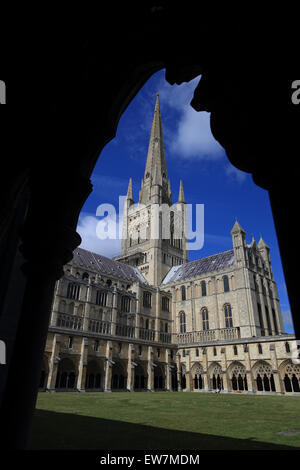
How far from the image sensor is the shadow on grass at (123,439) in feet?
17.2

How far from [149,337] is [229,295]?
39.6ft

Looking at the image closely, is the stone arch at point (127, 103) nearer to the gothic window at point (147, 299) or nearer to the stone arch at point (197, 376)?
the stone arch at point (197, 376)

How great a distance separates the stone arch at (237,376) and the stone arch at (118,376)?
471 inches

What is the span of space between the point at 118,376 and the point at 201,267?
21.0 m

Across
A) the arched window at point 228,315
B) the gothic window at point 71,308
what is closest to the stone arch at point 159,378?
the arched window at point 228,315

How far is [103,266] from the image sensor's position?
147 feet

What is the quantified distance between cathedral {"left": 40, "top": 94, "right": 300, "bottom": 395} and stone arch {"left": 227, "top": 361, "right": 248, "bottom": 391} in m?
0.10

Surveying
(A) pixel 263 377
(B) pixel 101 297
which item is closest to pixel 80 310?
(B) pixel 101 297

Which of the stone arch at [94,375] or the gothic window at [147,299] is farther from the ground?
the gothic window at [147,299]

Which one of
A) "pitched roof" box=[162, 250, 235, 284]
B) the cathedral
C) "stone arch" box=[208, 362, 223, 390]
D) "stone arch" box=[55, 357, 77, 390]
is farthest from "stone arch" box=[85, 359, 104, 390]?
"pitched roof" box=[162, 250, 235, 284]

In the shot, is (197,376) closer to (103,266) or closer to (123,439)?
(103,266)

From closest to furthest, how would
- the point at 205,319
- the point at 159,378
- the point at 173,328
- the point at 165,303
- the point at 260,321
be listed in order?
the point at 260,321, the point at 159,378, the point at 205,319, the point at 173,328, the point at 165,303

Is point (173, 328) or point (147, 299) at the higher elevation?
point (147, 299)

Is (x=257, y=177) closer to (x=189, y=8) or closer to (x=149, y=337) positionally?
(x=189, y=8)
